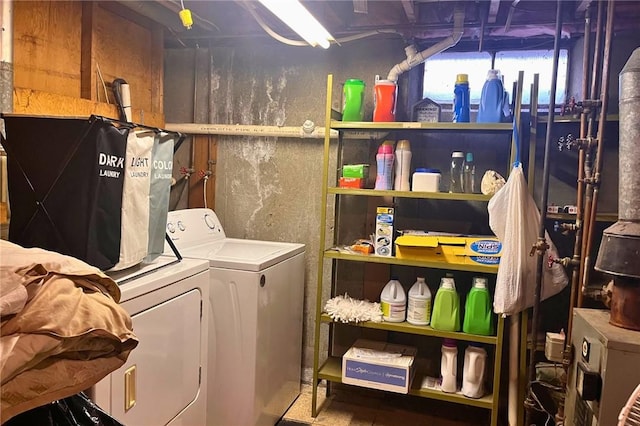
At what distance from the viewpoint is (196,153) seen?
126 inches

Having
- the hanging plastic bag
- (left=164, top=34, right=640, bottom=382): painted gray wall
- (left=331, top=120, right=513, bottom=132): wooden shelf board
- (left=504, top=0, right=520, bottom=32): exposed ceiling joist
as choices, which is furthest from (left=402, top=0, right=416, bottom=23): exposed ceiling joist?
the hanging plastic bag

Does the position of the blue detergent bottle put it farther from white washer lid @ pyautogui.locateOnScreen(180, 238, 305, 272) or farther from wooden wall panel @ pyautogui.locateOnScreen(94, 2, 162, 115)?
wooden wall panel @ pyautogui.locateOnScreen(94, 2, 162, 115)

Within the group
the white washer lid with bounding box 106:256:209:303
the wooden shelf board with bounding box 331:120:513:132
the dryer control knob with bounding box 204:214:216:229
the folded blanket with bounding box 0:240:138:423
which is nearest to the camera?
the folded blanket with bounding box 0:240:138:423

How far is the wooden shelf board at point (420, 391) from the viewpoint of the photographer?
2383 millimetres

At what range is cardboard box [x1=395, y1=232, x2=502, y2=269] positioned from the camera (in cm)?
236

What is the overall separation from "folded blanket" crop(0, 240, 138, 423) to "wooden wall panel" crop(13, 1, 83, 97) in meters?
1.50

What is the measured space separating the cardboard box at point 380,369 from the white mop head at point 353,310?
0.21 meters

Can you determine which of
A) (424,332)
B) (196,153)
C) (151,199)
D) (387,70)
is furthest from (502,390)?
(196,153)

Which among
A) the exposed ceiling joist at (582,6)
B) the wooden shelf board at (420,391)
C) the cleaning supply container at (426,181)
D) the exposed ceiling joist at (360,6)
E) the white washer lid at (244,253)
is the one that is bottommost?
the wooden shelf board at (420,391)

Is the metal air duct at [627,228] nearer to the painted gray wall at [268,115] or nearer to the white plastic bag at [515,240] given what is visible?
the white plastic bag at [515,240]

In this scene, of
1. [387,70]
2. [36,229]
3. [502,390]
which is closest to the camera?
[36,229]

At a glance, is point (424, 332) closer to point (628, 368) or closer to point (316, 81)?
point (628, 368)

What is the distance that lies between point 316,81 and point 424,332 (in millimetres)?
1643

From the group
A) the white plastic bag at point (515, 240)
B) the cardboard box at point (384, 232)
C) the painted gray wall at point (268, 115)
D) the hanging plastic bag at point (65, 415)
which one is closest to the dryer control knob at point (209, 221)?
the painted gray wall at point (268, 115)
